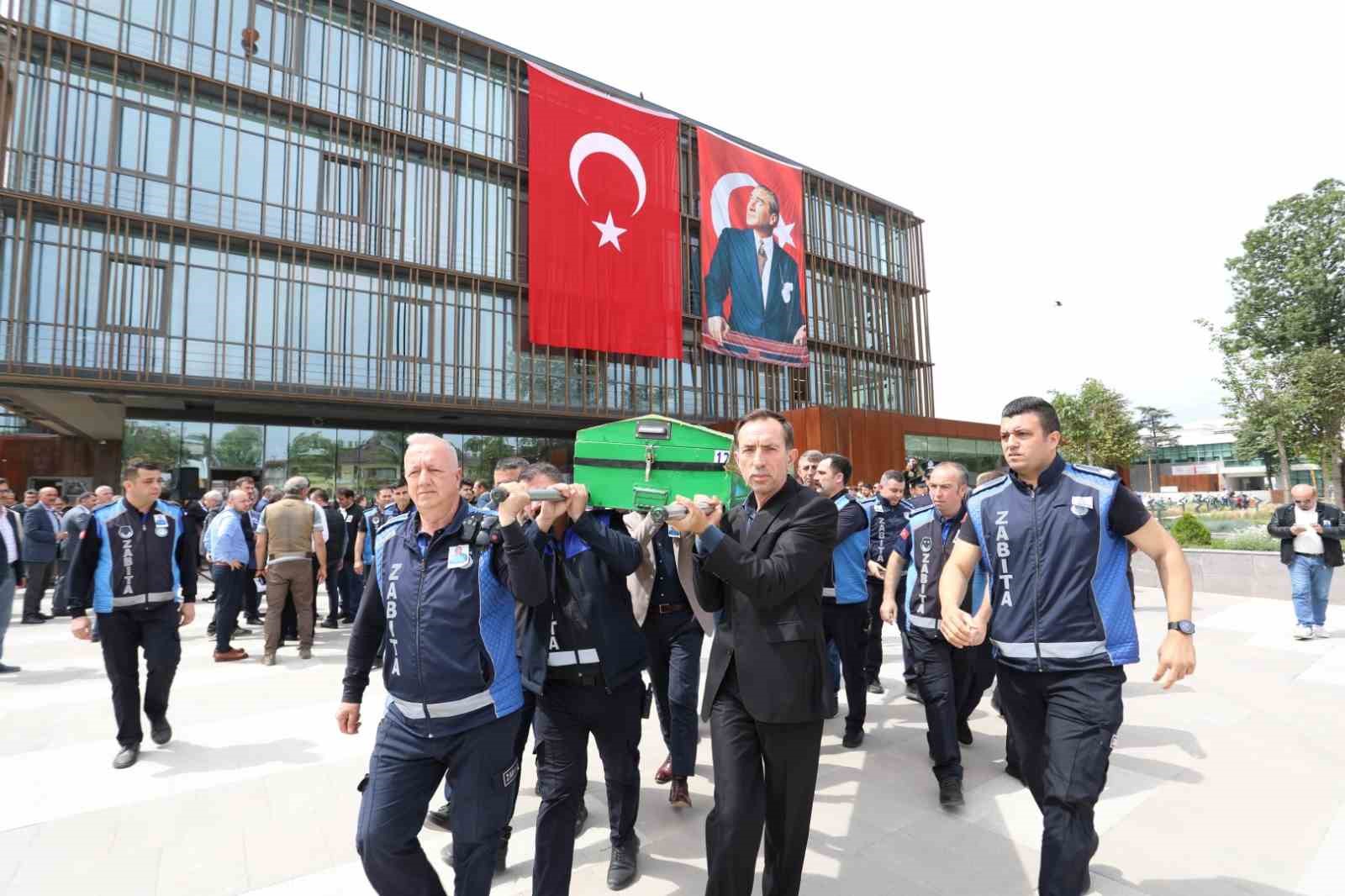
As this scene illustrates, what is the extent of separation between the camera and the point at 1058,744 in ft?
8.25

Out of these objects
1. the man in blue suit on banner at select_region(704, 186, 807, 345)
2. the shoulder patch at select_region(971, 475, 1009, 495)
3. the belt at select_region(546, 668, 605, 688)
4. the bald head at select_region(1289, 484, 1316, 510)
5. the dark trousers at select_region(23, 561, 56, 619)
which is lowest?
the dark trousers at select_region(23, 561, 56, 619)

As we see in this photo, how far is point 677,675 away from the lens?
3924 millimetres

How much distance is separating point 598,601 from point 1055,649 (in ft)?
6.24

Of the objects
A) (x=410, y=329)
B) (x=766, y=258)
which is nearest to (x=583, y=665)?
(x=410, y=329)

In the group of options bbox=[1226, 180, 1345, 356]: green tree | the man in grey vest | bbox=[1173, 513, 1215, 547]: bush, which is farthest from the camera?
bbox=[1226, 180, 1345, 356]: green tree

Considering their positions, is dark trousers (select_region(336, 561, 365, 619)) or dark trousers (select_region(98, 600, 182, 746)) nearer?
dark trousers (select_region(98, 600, 182, 746))

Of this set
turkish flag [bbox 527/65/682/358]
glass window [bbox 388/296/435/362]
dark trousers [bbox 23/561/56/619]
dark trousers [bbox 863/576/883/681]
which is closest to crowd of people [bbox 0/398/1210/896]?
dark trousers [bbox 863/576/883/681]

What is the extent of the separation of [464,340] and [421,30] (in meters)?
9.85

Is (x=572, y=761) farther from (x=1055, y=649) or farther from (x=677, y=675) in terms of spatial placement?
(x=1055, y=649)

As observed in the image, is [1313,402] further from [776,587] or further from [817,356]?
[776,587]

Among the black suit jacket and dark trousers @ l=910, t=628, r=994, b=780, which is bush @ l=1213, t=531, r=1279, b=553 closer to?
dark trousers @ l=910, t=628, r=994, b=780

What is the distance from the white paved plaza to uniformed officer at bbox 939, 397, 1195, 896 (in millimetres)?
731

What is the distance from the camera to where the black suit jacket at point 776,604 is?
7.41 feet

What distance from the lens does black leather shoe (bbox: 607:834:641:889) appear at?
2963 mm
